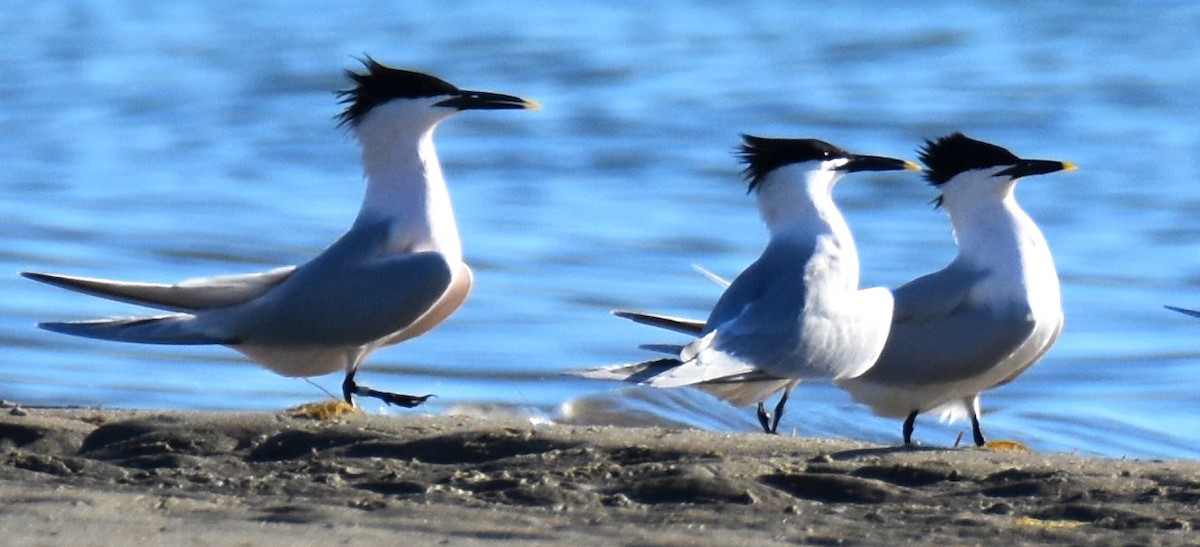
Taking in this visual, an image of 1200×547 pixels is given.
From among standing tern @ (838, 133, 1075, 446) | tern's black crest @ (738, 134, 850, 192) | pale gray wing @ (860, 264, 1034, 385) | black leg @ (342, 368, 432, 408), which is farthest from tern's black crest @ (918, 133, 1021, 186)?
black leg @ (342, 368, 432, 408)

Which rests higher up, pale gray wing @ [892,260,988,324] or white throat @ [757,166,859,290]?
white throat @ [757,166,859,290]

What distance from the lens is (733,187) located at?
13.8m

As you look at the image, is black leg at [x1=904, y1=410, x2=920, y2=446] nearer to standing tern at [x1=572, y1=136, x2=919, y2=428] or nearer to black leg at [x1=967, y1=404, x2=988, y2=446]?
black leg at [x1=967, y1=404, x2=988, y2=446]

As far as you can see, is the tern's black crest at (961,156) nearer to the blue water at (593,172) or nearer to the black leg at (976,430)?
the black leg at (976,430)

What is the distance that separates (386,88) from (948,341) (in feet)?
6.26

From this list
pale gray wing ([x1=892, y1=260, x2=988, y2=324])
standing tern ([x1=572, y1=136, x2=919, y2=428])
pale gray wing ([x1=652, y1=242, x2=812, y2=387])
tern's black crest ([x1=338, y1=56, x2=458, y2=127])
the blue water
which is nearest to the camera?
pale gray wing ([x1=652, y1=242, x2=812, y2=387])

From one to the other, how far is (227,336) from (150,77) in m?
13.9

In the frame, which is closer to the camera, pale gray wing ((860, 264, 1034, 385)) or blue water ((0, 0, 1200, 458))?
pale gray wing ((860, 264, 1034, 385))

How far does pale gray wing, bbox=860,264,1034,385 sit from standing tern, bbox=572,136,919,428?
0.22 metres

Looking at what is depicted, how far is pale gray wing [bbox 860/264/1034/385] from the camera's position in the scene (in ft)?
21.0

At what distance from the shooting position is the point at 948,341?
21.0ft

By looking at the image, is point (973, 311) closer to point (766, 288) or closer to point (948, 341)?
point (948, 341)

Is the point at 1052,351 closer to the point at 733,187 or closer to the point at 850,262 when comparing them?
the point at 850,262

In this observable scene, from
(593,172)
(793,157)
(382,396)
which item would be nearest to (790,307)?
(793,157)
